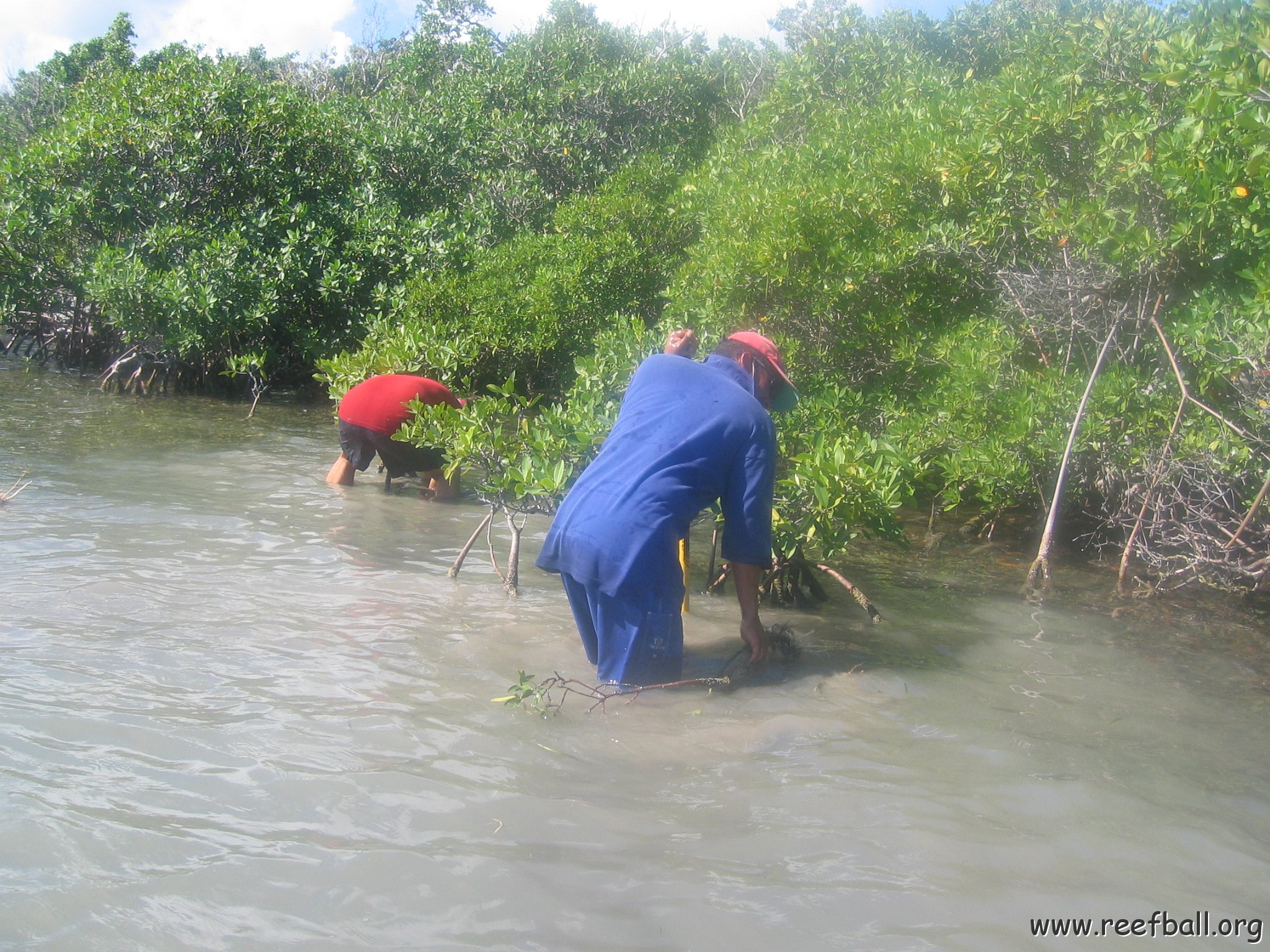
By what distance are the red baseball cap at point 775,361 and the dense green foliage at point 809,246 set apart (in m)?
0.82

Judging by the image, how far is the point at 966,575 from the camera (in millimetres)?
7297

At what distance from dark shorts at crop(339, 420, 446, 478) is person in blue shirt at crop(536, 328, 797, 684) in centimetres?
443

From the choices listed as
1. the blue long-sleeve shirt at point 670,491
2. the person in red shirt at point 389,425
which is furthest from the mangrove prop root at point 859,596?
the person in red shirt at point 389,425

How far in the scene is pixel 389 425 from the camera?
816cm

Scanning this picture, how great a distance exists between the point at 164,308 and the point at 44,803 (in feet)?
41.5

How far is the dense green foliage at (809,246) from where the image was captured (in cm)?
609

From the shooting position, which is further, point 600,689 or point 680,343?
point 680,343

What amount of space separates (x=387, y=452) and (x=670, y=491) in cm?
492

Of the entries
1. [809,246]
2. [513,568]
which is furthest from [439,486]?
[809,246]

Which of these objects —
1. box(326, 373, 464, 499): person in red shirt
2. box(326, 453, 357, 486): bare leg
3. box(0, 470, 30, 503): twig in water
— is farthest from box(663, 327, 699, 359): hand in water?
box(0, 470, 30, 503): twig in water

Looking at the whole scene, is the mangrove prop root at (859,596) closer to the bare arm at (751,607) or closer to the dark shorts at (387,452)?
the bare arm at (751,607)

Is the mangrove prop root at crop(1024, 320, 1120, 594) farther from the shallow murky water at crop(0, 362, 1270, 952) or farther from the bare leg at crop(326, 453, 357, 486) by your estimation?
the bare leg at crop(326, 453, 357, 486)

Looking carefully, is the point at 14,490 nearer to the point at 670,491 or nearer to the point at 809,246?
the point at 670,491

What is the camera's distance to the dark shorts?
8.37 m
